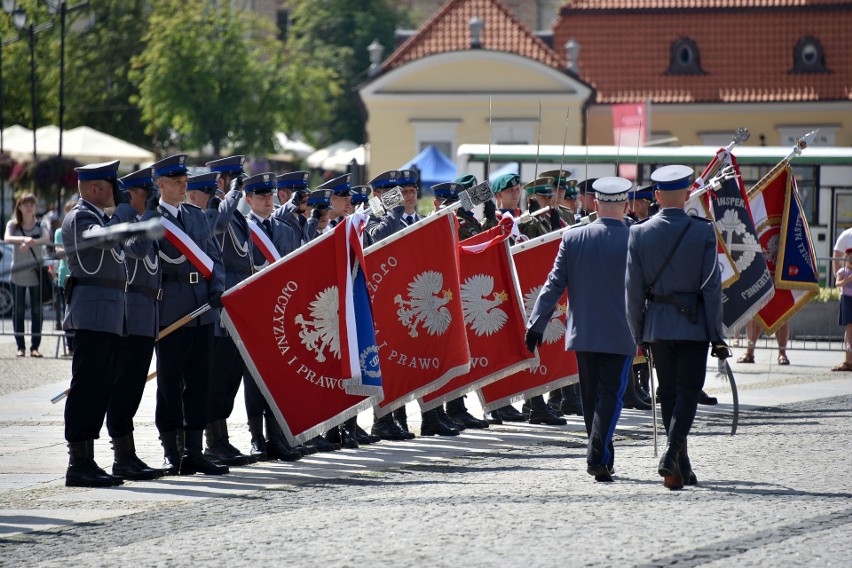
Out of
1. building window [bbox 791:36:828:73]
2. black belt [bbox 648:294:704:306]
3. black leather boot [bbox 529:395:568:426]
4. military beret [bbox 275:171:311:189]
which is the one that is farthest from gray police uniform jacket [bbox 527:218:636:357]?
building window [bbox 791:36:828:73]

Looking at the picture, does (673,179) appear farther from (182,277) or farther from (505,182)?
→ (505,182)

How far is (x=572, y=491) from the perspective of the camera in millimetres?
9125

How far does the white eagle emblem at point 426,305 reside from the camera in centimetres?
1214

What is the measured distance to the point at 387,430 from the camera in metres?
12.2

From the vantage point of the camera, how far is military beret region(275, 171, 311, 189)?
39.3 feet

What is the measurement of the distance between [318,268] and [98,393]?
185cm

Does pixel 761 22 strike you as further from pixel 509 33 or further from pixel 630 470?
pixel 630 470

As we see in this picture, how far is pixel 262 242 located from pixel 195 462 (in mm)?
1854

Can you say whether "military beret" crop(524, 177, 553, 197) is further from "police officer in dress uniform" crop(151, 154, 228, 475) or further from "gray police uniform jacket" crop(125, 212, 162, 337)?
"gray police uniform jacket" crop(125, 212, 162, 337)

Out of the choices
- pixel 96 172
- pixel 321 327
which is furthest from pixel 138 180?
pixel 321 327

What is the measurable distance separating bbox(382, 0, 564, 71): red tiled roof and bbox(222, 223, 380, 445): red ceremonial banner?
108 ft

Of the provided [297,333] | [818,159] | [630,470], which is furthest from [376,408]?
[818,159]

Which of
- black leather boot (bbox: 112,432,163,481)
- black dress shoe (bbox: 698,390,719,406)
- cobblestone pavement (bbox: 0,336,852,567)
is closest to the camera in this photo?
cobblestone pavement (bbox: 0,336,852,567)

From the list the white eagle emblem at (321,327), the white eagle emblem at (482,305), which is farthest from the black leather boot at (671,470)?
the white eagle emblem at (482,305)
